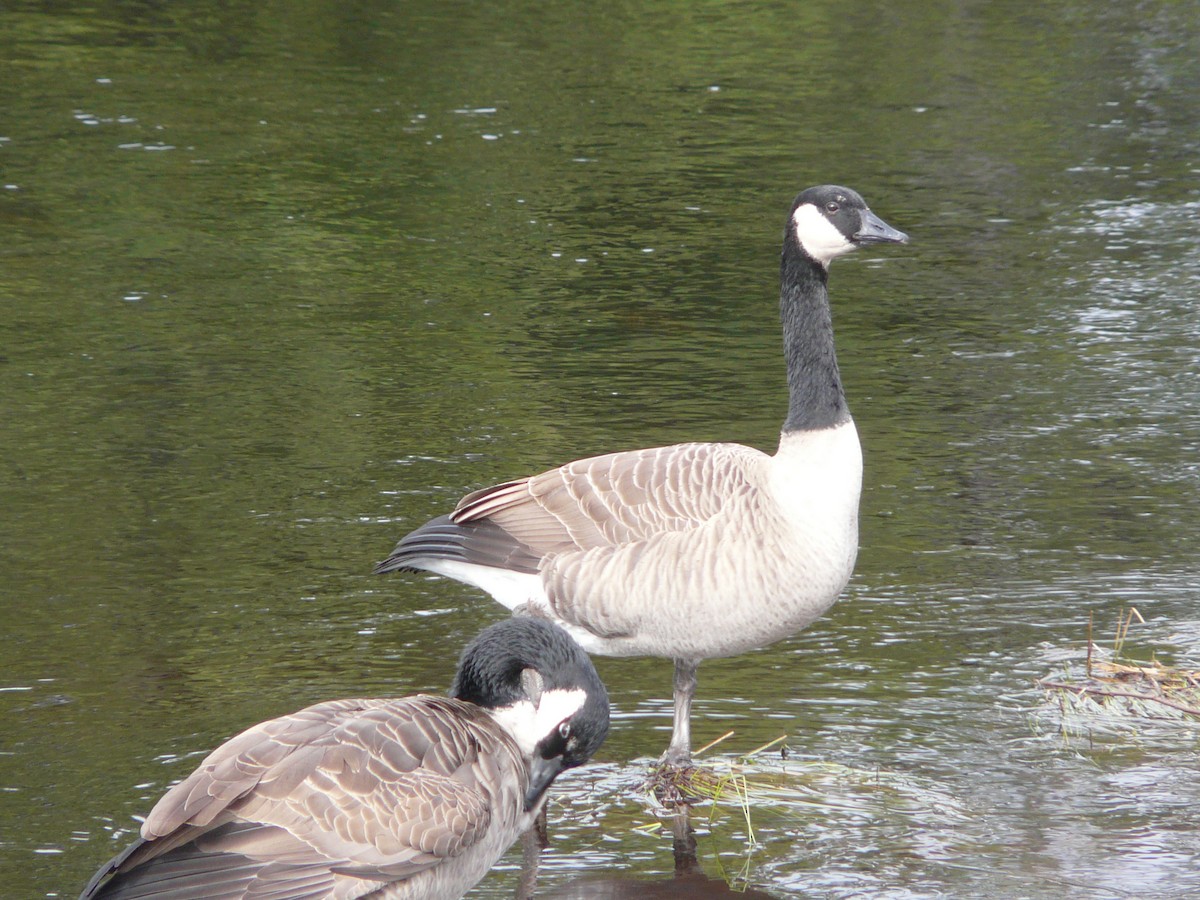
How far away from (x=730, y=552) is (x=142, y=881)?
6.84 ft

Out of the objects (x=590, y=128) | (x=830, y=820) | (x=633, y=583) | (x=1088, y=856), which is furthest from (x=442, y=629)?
(x=590, y=128)

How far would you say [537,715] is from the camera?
4.48 meters

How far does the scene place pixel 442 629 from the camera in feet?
20.8

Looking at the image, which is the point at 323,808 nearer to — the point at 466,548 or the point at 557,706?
the point at 557,706

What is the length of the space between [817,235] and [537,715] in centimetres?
208

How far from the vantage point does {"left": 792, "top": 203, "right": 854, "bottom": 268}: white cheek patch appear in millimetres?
5727

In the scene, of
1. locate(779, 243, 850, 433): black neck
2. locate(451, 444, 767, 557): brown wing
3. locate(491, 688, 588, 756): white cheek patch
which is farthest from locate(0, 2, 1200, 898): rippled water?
locate(779, 243, 850, 433): black neck

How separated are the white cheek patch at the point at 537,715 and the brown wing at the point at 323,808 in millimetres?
163

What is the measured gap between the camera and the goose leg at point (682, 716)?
5.23m

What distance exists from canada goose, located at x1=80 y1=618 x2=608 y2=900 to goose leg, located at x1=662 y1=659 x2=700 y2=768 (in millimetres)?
751

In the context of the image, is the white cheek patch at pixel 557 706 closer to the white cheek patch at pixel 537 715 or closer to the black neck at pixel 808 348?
the white cheek patch at pixel 537 715

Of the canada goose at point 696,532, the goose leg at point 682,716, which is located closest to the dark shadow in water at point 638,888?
the goose leg at point 682,716

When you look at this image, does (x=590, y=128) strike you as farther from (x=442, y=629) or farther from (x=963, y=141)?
(x=442, y=629)

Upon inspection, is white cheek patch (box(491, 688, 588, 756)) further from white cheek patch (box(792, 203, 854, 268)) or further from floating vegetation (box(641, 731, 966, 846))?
white cheek patch (box(792, 203, 854, 268))
